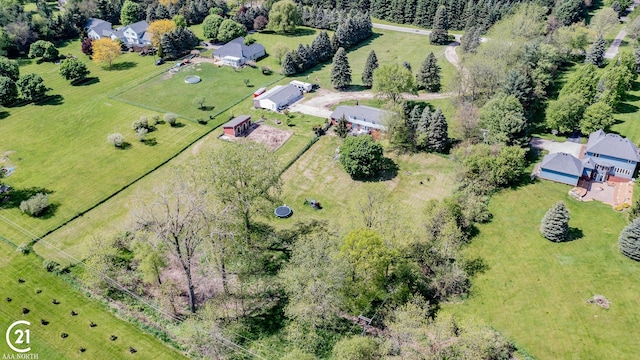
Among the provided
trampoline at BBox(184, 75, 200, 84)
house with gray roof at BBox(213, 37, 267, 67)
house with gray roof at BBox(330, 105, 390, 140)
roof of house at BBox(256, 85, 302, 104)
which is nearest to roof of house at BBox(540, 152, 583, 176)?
house with gray roof at BBox(330, 105, 390, 140)

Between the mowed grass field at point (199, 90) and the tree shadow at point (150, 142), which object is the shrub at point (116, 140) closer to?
the tree shadow at point (150, 142)

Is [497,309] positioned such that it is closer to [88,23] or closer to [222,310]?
[222,310]

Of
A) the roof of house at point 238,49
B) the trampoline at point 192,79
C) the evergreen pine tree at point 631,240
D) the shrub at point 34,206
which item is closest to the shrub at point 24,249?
the shrub at point 34,206

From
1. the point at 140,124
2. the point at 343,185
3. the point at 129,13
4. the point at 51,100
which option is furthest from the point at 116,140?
the point at 129,13

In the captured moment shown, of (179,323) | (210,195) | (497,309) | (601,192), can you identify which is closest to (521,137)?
(601,192)

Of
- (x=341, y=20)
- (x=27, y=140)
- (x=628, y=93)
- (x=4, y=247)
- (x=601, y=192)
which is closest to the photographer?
(x=4, y=247)

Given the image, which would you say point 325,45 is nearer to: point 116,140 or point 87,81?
point 116,140

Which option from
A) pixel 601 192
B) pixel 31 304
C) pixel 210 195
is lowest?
pixel 31 304

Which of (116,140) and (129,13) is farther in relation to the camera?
(129,13)
